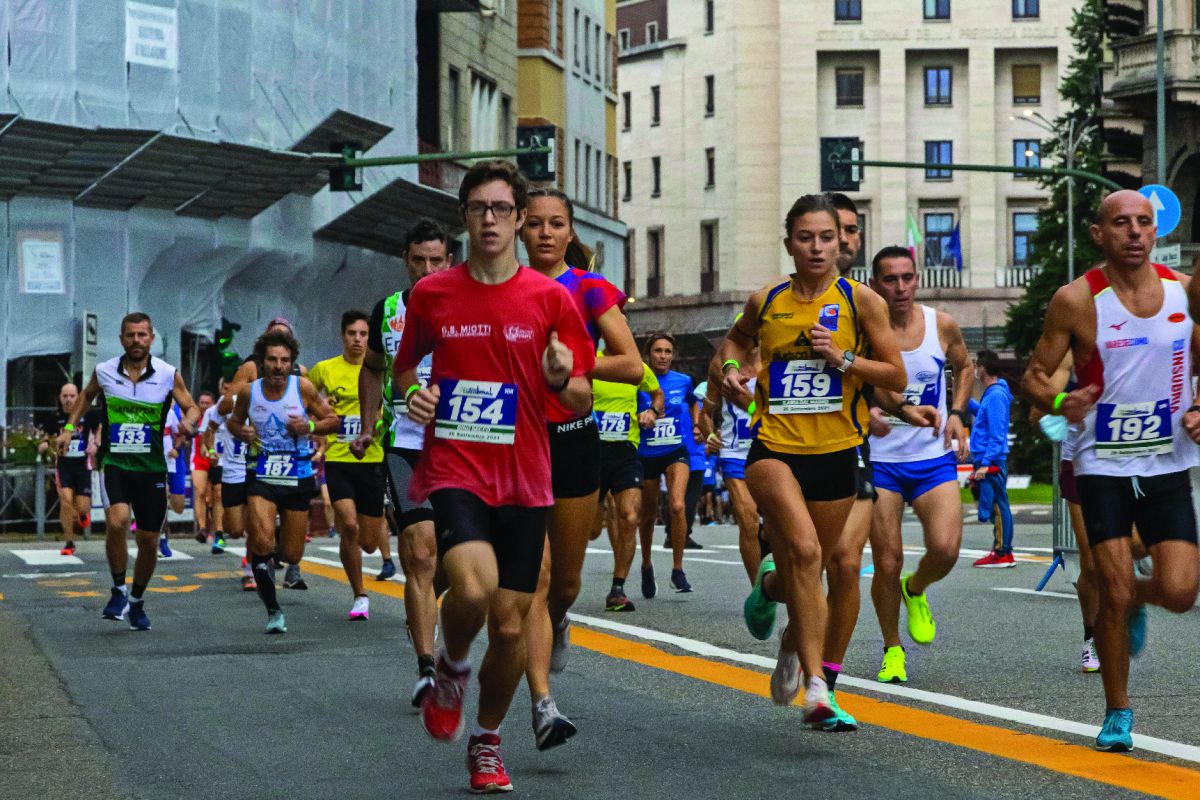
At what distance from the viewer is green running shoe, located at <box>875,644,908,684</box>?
1040cm

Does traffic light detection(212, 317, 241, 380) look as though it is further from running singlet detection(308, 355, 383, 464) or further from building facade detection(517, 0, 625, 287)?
running singlet detection(308, 355, 383, 464)

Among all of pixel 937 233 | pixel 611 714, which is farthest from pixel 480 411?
pixel 937 233

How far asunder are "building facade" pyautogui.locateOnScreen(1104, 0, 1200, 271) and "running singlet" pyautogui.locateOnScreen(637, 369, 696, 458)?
1153 inches

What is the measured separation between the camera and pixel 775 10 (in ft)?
288

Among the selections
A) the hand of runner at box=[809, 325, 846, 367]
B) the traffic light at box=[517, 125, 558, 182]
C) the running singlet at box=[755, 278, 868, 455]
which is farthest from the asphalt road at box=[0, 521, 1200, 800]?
the traffic light at box=[517, 125, 558, 182]

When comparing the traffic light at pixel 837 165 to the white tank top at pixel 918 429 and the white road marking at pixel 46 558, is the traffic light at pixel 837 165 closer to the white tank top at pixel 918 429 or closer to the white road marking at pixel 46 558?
the white road marking at pixel 46 558

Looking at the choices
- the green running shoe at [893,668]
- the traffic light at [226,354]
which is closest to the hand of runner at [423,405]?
the green running shoe at [893,668]

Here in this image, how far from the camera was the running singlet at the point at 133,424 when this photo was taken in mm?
14211

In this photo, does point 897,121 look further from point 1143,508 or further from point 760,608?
point 1143,508

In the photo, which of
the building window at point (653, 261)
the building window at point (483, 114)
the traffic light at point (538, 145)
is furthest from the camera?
the building window at point (653, 261)

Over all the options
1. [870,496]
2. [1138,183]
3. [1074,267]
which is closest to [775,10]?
[1074,267]

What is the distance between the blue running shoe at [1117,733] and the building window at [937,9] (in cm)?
8168

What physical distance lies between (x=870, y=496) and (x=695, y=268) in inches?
3236

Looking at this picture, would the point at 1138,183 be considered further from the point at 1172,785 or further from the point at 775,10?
the point at 1172,785
